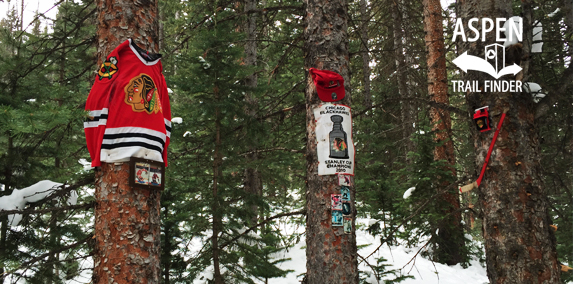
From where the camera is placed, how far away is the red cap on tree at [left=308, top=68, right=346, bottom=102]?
4.14 metres

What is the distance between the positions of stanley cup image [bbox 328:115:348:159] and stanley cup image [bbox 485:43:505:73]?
5.30 ft

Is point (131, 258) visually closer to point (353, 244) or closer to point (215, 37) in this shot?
point (353, 244)

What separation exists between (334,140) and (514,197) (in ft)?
5.93

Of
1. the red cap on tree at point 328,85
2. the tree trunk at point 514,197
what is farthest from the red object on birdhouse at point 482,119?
the red cap on tree at point 328,85

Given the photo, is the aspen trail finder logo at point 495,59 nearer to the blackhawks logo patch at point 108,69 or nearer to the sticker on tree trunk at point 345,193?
the sticker on tree trunk at point 345,193

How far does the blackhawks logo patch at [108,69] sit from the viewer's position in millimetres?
3512

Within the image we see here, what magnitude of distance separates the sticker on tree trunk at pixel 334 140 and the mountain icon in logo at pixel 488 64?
1323 millimetres

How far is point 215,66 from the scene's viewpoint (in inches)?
256

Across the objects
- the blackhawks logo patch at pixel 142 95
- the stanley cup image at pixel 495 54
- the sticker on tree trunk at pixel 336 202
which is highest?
the stanley cup image at pixel 495 54

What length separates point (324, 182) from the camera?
4.02 meters

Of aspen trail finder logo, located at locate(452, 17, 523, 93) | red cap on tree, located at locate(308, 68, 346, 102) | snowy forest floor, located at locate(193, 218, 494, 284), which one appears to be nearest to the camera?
aspen trail finder logo, located at locate(452, 17, 523, 93)

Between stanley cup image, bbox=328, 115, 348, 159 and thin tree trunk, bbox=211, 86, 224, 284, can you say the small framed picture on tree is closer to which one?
stanley cup image, bbox=328, 115, 348, 159

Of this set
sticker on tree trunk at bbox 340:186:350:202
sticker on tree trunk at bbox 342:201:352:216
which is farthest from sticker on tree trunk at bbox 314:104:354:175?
sticker on tree trunk at bbox 342:201:352:216

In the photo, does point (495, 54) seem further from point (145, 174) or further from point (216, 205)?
point (216, 205)
